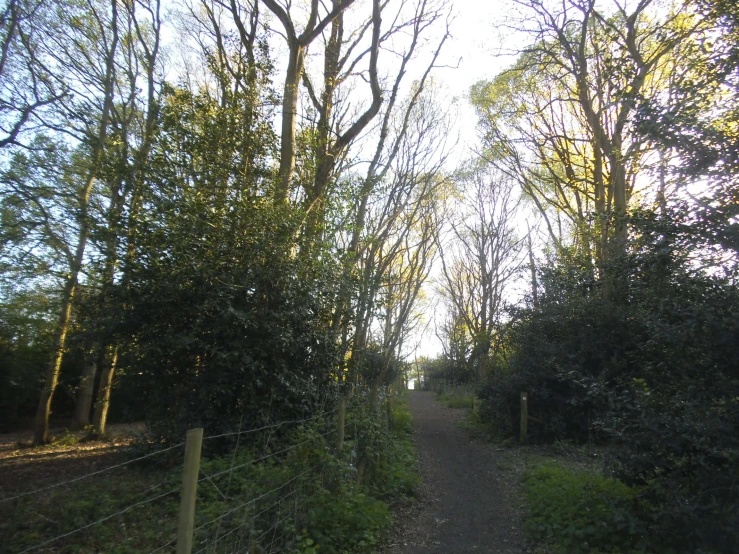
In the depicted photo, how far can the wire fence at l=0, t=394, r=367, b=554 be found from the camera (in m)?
4.06

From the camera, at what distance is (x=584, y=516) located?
18.4ft

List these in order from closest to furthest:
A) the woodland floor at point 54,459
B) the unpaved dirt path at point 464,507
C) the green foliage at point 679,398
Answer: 1. the green foliage at point 679,398
2. the unpaved dirt path at point 464,507
3. the woodland floor at point 54,459

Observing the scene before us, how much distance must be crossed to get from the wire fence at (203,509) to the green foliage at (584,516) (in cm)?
268

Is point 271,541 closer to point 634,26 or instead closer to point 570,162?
point 634,26

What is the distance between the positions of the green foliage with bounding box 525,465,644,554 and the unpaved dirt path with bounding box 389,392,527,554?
0.33m

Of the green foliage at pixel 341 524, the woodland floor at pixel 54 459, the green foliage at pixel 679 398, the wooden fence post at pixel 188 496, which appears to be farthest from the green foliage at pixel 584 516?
the woodland floor at pixel 54 459

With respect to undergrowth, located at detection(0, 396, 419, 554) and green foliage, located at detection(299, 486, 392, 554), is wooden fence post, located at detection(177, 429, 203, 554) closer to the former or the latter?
undergrowth, located at detection(0, 396, 419, 554)

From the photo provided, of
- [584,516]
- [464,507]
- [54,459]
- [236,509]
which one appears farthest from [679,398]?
[54,459]

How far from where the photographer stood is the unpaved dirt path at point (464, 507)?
573cm

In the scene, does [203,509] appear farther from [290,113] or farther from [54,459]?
[290,113]

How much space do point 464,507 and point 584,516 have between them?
202cm

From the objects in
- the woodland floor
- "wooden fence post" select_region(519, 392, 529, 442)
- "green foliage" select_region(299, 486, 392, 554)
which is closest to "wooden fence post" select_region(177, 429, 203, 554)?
"green foliage" select_region(299, 486, 392, 554)

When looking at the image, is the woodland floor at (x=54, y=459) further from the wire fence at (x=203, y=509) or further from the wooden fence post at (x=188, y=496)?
the wooden fence post at (x=188, y=496)

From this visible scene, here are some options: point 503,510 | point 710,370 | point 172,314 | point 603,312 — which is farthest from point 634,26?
point 172,314
